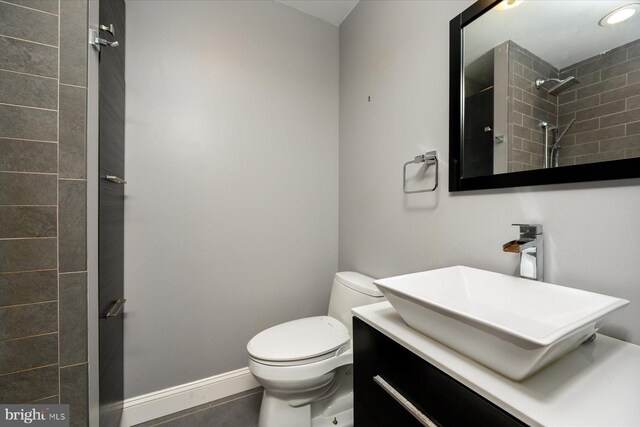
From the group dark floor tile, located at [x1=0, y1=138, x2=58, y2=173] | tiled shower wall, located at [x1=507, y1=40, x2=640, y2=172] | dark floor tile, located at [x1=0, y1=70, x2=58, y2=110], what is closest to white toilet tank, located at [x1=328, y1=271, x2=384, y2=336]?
tiled shower wall, located at [x1=507, y1=40, x2=640, y2=172]

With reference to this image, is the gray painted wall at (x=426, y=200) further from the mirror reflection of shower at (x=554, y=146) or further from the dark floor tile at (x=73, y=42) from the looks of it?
the dark floor tile at (x=73, y=42)

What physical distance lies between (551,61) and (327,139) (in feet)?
4.10

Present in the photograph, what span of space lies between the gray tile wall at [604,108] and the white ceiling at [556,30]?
36 mm

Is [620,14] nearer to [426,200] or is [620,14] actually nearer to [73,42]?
[426,200]

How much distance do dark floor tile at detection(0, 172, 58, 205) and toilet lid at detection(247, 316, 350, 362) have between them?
3.16ft

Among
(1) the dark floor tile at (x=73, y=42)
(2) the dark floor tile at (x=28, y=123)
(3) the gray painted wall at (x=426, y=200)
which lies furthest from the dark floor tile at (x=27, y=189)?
(3) the gray painted wall at (x=426, y=200)

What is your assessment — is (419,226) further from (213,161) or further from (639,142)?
(213,161)

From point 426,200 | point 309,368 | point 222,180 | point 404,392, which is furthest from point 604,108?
point 222,180

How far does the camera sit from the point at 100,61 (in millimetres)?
934

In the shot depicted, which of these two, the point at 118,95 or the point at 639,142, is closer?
the point at 639,142

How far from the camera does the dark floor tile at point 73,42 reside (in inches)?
33.1

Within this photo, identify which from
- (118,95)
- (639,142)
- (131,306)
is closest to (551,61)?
(639,142)

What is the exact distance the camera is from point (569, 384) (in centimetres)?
47

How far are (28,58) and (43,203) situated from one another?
48cm
